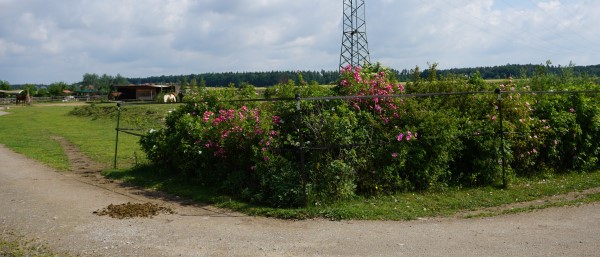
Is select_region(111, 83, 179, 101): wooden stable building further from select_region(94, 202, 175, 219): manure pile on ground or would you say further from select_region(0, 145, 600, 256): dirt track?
select_region(0, 145, 600, 256): dirt track

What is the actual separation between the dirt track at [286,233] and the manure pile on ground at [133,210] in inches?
5.6

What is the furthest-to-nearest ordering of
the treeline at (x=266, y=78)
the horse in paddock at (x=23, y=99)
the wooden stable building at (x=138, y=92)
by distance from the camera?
1. the wooden stable building at (x=138, y=92)
2. the horse in paddock at (x=23, y=99)
3. the treeline at (x=266, y=78)

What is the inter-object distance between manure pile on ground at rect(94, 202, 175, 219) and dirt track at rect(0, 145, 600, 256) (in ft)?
0.46

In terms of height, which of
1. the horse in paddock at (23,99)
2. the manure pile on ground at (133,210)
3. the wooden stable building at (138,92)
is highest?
the wooden stable building at (138,92)

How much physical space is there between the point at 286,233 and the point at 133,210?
258 cm

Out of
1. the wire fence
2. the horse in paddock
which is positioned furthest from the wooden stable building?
the wire fence

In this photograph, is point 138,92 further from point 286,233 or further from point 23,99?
point 286,233

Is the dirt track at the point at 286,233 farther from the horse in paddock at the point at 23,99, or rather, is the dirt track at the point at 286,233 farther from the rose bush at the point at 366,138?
the horse in paddock at the point at 23,99

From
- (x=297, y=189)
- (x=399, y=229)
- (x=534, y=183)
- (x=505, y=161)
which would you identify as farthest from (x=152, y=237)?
(x=534, y=183)

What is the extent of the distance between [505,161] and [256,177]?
4436 millimetres

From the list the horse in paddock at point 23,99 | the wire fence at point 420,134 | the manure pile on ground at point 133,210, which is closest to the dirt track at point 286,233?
the manure pile on ground at point 133,210

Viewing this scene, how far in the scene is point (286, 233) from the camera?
6.34 metres

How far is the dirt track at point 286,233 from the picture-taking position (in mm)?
5602

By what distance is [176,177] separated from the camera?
1024 cm
